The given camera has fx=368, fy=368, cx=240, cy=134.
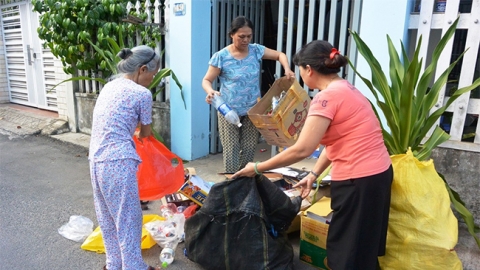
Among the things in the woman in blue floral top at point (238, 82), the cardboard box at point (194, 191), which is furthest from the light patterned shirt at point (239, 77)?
the cardboard box at point (194, 191)

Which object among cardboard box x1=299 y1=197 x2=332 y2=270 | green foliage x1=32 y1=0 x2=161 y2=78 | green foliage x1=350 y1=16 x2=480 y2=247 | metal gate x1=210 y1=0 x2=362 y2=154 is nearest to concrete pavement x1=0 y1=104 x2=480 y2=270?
cardboard box x1=299 y1=197 x2=332 y2=270

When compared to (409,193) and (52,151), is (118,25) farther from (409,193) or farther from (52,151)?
(409,193)

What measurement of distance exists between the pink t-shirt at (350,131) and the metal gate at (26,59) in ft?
23.6

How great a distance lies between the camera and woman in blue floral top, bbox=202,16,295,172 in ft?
10.8

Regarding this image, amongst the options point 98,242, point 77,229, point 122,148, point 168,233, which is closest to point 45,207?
point 77,229

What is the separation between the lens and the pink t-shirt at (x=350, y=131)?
1874 mm

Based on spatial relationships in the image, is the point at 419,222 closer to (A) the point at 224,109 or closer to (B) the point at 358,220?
(B) the point at 358,220

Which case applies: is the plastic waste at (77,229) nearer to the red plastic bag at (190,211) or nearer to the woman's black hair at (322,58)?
the red plastic bag at (190,211)

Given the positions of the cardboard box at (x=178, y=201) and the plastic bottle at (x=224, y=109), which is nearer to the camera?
the plastic bottle at (x=224, y=109)

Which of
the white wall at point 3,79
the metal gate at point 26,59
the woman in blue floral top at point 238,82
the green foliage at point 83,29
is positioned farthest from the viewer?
the white wall at point 3,79

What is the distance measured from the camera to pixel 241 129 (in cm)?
348

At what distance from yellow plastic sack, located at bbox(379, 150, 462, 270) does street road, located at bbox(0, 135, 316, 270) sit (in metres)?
0.69

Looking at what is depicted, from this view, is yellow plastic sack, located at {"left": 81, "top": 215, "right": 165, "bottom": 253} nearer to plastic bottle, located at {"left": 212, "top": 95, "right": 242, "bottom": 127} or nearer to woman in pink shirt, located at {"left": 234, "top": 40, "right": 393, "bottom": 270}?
plastic bottle, located at {"left": 212, "top": 95, "right": 242, "bottom": 127}

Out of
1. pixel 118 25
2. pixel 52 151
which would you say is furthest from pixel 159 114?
pixel 52 151
